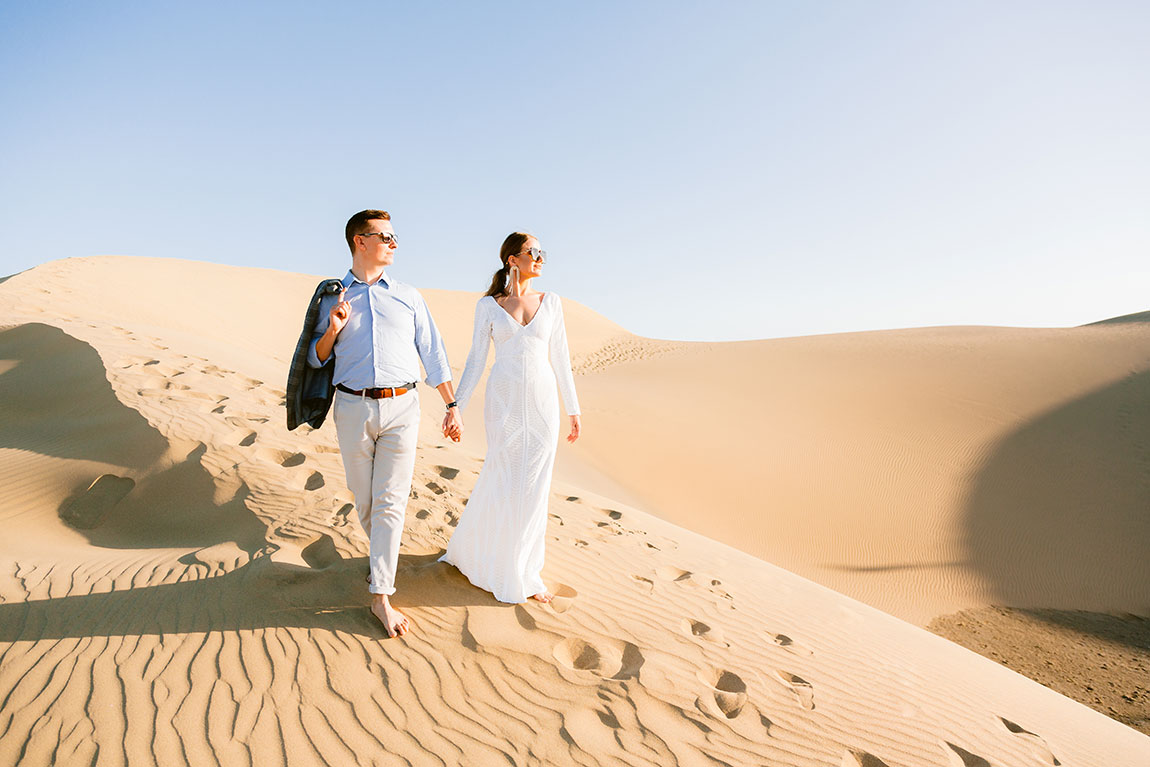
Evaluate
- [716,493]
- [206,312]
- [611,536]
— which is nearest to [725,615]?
[611,536]

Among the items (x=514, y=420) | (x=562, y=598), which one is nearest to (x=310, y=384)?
(x=514, y=420)

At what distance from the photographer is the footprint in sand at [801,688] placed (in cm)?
331

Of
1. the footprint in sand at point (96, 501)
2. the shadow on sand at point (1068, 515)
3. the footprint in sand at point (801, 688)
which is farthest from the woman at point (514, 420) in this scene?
the shadow on sand at point (1068, 515)

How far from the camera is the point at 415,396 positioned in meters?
3.33

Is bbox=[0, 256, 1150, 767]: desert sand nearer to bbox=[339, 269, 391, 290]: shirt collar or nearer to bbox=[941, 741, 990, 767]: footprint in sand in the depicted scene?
bbox=[941, 741, 990, 767]: footprint in sand

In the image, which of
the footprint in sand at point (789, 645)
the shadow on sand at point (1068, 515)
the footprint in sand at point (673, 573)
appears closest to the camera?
the footprint in sand at point (789, 645)

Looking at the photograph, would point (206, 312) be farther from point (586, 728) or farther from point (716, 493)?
point (586, 728)

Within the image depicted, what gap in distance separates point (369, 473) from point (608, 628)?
167cm

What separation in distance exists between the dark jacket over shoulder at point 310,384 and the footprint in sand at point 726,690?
2.51 meters

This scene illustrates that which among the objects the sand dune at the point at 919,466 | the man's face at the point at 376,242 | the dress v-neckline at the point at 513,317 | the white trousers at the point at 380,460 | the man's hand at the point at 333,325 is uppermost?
the man's face at the point at 376,242

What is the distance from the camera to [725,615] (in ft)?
13.9

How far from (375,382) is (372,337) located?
0.76 ft

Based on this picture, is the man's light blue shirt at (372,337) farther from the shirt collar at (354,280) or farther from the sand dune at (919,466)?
the sand dune at (919,466)

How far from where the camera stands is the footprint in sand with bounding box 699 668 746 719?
3.14m
